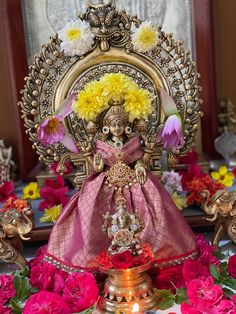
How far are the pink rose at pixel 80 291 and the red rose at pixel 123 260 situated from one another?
0.08 metres

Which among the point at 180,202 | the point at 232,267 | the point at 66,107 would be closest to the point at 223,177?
the point at 180,202

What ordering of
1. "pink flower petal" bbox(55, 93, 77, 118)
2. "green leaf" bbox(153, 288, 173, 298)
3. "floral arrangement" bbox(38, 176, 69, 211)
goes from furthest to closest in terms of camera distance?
"floral arrangement" bbox(38, 176, 69, 211), "pink flower petal" bbox(55, 93, 77, 118), "green leaf" bbox(153, 288, 173, 298)

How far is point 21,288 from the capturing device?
1.03 m

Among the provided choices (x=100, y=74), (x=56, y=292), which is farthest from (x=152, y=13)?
(x=56, y=292)

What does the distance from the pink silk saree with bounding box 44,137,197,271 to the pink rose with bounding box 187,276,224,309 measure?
0.12 m

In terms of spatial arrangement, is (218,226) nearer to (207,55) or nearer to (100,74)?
(100,74)

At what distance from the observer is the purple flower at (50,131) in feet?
3.86

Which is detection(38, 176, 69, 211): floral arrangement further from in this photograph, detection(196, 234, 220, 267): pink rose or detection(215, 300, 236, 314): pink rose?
detection(215, 300, 236, 314): pink rose

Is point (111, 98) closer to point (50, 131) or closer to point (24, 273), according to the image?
point (50, 131)

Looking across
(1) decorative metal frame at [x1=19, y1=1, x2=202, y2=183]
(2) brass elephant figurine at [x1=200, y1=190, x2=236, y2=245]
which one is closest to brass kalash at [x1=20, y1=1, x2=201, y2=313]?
(1) decorative metal frame at [x1=19, y1=1, x2=202, y2=183]

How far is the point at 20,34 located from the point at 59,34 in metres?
0.64

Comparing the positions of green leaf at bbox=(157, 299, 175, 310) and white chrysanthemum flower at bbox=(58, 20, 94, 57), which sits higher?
white chrysanthemum flower at bbox=(58, 20, 94, 57)

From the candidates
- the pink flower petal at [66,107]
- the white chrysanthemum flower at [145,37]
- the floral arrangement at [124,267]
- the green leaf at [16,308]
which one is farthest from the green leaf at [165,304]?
the white chrysanthemum flower at [145,37]

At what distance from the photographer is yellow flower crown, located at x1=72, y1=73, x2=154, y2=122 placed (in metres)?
1.09
